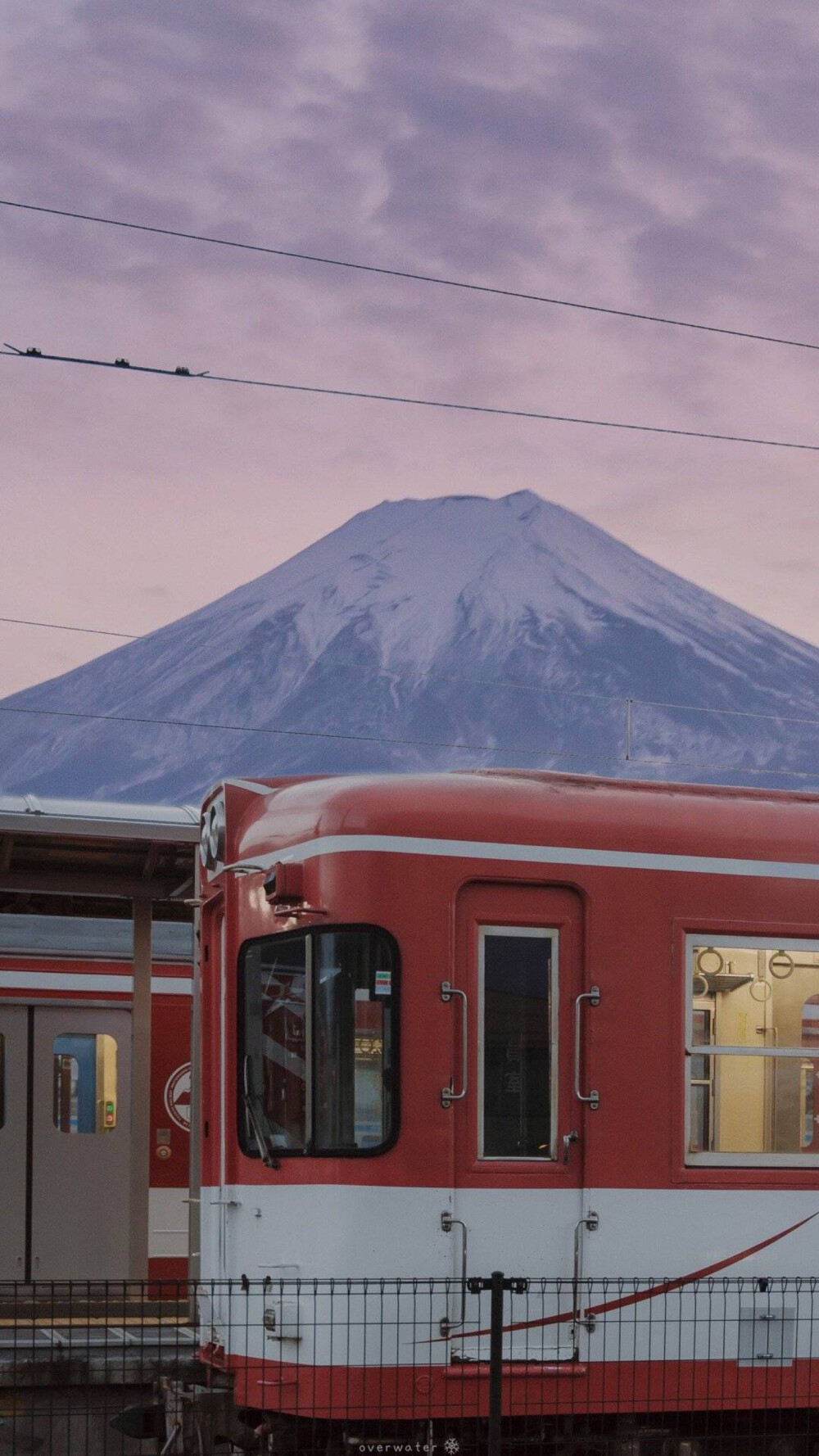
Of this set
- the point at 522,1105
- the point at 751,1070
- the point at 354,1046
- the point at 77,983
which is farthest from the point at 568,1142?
the point at 77,983

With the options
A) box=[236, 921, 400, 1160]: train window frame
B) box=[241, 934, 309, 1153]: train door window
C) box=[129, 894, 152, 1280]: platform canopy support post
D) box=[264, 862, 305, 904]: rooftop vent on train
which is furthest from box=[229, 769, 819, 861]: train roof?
box=[129, 894, 152, 1280]: platform canopy support post

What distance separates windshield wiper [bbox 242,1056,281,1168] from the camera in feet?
32.4

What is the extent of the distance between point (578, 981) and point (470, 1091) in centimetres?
77

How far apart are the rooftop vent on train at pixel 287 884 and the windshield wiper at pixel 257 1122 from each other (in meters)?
0.87

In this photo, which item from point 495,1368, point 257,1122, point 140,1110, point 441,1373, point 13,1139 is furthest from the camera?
point 13,1139

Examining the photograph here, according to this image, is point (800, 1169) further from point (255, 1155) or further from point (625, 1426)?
point (255, 1155)

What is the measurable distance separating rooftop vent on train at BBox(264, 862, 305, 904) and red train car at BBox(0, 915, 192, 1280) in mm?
7249

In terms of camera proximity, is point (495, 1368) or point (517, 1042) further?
point (517, 1042)

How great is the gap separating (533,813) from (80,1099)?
8.30 meters

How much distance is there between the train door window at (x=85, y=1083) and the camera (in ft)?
55.8

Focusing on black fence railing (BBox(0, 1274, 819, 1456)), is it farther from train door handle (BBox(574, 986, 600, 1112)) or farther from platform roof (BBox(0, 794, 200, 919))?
platform roof (BBox(0, 794, 200, 919))

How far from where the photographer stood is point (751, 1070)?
10.1 m

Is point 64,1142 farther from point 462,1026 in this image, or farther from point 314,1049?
point 462,1026

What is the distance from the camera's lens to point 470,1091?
9664mm
